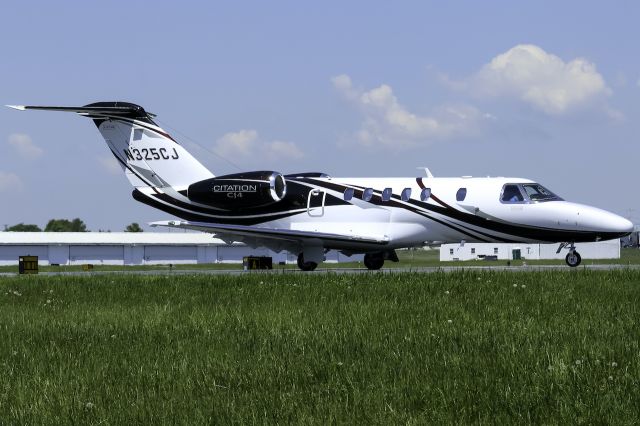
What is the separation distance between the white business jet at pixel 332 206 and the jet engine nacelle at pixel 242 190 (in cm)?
3

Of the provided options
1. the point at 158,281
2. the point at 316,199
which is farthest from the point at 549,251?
the point at 158,281

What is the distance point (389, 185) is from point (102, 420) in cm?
2428

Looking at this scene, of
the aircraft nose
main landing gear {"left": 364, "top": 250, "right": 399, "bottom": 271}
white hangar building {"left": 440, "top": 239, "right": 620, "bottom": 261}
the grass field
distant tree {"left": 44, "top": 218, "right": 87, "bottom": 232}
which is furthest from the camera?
distant tree {"left": 44, "top": 218, "right": 87, "bottom": 232}

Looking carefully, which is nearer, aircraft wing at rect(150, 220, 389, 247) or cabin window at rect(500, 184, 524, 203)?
cabin window at rect(500, 184, 524, 203)

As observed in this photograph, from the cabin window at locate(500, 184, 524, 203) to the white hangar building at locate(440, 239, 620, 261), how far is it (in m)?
66.9

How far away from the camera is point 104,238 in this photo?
354 feet

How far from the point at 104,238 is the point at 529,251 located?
47021 mm

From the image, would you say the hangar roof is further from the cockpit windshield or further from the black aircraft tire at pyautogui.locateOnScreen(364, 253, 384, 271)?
the cockpit windshield

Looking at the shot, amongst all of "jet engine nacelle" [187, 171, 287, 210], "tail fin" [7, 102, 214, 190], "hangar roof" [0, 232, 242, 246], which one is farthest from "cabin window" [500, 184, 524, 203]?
"hangar roof" [0, 232, 242, 246]

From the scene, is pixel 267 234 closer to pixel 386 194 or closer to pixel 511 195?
pixel 386 194

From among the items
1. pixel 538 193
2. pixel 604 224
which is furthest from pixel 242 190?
pixel 604 224

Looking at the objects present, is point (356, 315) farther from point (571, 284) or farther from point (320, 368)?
point (571, 284)

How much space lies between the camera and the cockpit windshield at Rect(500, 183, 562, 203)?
2955 centimetres

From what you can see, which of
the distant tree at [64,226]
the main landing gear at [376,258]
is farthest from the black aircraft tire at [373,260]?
the distant tree at [64,226]
